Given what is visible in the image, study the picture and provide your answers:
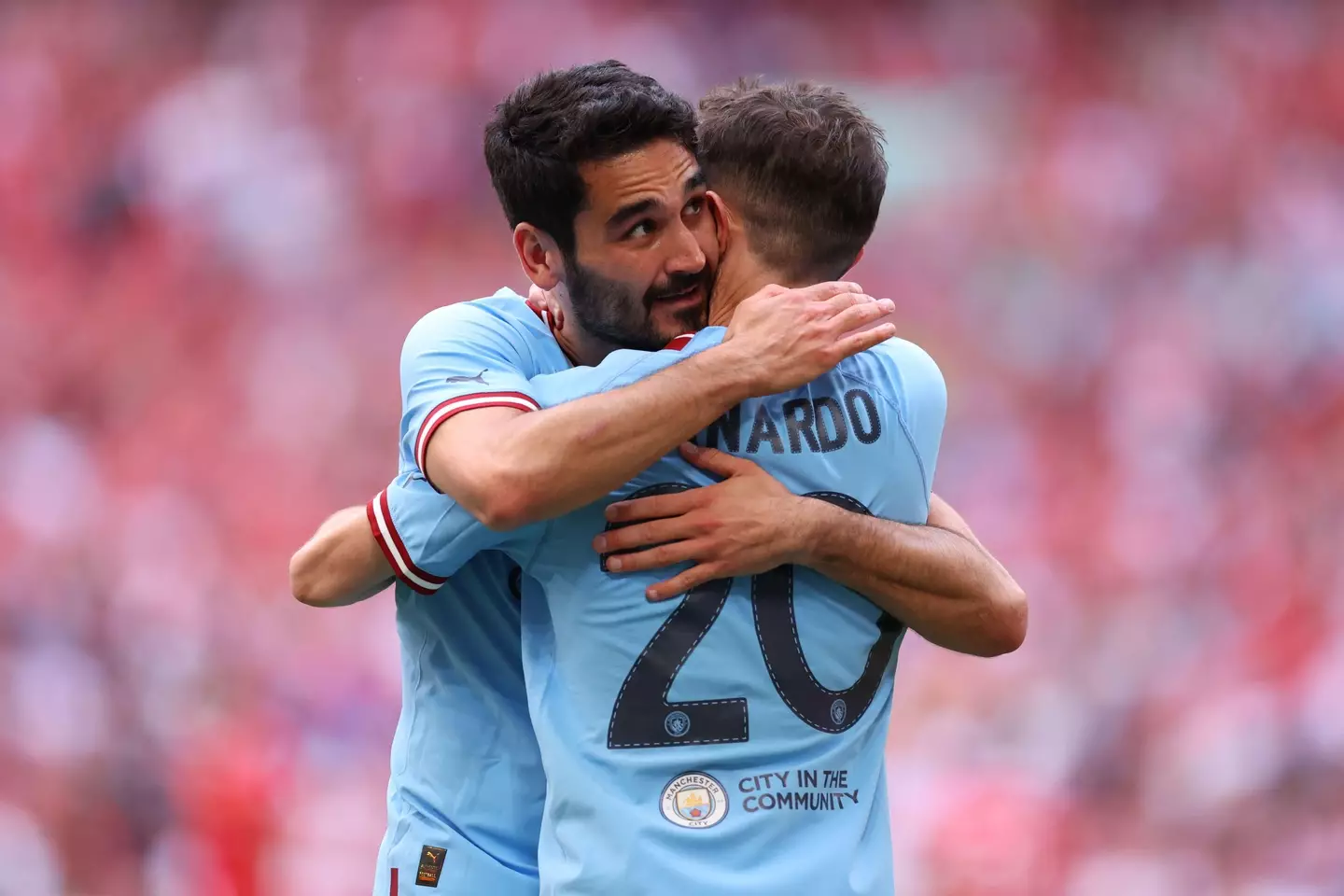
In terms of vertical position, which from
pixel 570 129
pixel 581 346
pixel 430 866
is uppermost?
pixel 570 129

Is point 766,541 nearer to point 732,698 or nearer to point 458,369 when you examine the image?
point 732,698

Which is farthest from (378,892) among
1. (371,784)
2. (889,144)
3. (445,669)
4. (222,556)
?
(889,144)

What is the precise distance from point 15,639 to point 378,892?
16.0 feet

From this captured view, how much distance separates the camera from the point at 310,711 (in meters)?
6.51

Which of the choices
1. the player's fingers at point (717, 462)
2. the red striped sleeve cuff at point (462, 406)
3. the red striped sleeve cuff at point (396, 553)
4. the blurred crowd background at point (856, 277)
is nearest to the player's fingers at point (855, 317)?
the player's fingers at point (717, 462)

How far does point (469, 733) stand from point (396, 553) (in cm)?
39

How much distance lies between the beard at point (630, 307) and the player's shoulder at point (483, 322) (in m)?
0.09

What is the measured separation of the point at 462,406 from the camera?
2.14m

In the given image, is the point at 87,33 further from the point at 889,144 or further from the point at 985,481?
the point at 985,481

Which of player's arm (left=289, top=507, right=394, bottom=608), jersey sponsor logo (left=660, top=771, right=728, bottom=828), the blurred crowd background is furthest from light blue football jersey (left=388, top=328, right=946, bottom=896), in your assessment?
the blurred crowd background

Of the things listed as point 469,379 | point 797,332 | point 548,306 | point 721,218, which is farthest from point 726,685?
point 548,306

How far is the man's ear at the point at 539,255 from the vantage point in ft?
8.20

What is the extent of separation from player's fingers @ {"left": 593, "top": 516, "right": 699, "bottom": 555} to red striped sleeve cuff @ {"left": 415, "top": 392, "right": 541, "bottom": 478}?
0.80ft

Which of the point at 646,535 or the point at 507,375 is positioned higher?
the point at 507,375
